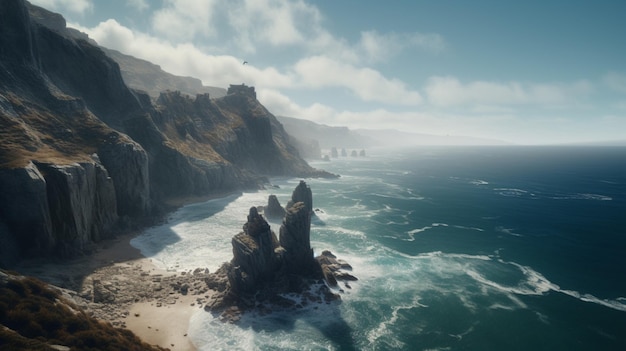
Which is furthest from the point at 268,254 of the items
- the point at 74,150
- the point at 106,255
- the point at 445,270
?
the point at 74,150

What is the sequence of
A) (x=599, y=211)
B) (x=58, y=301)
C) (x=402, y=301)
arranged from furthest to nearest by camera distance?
(x=599, y=211)
(x=402, y=301)
(x=58, y=301)

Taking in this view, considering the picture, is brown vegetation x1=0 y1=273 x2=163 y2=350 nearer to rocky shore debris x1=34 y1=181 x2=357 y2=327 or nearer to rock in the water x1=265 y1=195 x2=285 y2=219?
rocky shore debris x1=34 y1=181 x2=357 y2=327

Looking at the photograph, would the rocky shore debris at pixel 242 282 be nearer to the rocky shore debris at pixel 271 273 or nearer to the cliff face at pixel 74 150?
the rocky shore debris at pixel 271 273

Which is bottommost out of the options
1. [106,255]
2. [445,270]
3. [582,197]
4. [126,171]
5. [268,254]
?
[445,270]

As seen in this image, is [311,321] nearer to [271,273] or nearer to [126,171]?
[271,273]

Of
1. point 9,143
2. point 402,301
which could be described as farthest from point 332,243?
point 9,143

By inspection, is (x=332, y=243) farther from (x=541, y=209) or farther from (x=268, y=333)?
(x=541, y=209)
